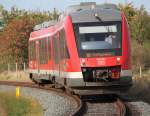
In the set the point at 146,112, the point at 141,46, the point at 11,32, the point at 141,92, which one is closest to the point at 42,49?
the point at 141,92

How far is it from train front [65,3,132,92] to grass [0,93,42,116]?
191 cm

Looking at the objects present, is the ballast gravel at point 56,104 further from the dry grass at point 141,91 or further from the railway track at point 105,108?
the dry grass at point 141,91

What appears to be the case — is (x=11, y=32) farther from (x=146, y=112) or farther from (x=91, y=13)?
(x=146, y=112)

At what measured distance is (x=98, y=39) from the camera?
66.8ft

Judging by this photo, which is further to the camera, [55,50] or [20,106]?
[55,50]

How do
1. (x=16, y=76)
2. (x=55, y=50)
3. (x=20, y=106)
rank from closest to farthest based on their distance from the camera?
(x=20, y=106)
(x=55, y=50)
(x=16, y=76)

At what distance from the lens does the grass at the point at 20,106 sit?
2001 cm

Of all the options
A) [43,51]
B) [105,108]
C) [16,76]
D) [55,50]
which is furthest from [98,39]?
[16,76]

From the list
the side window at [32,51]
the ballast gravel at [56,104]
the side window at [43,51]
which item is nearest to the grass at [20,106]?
the ballast gravel at [56,104]

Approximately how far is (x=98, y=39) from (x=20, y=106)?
4454 mm

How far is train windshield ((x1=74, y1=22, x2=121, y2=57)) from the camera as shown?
20203mm

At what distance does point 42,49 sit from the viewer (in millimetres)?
29547

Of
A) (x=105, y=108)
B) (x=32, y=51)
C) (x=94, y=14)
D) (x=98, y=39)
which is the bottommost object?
(x=32, y=51)

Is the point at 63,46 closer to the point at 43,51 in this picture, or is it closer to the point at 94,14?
the point at 94,14
